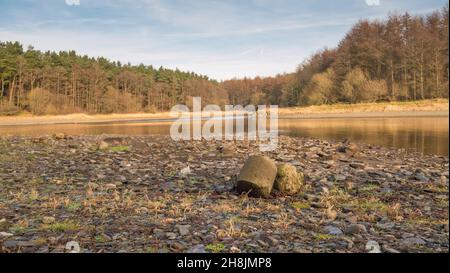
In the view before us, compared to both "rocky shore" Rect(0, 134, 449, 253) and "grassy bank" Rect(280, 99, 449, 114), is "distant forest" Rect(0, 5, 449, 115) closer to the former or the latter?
"grassy bank" Rect(280, 99, 449, 114)

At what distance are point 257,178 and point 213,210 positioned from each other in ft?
6.13

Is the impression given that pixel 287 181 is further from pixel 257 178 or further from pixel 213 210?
pixel 213 210

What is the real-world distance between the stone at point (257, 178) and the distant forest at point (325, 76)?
62.4 meters

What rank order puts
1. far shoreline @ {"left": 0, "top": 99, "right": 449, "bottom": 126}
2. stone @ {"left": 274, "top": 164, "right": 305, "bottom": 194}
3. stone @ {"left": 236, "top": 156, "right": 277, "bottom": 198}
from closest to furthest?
1. stone @ {"left": 236, "top": 156, "right": 277, "bottom": 198}
2. stone @ {"left": 274, "top": 164, "right": 305, "bottom": 194}
3. far shoreline @ {"left": 0, "top": 99, "right": 449, "bottom": 126}

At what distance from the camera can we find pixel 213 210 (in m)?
9.00

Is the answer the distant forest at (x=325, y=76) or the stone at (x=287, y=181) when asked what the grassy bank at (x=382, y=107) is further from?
the stone at (x=287, y=181)

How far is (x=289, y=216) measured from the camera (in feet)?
27.4

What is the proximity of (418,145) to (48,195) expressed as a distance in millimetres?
22305

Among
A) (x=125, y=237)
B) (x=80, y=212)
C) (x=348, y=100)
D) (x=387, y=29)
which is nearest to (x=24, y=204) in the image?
(x=80, y=212)

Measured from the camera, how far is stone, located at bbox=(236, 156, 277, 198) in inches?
402

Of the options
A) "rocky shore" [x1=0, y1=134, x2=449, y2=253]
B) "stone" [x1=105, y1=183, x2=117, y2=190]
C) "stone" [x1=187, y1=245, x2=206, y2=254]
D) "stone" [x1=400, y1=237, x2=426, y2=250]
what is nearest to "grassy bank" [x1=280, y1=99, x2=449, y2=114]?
"rocky shore" [x1=0, y1=134, x2=449, y2=253]

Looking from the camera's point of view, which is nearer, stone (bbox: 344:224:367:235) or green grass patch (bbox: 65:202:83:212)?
stone (bbox: 344:224:367:235)

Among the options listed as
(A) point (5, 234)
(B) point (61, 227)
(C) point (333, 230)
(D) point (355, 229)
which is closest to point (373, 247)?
(D) point (355, 229)

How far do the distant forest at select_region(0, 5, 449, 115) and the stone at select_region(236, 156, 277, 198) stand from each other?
62411 mm
